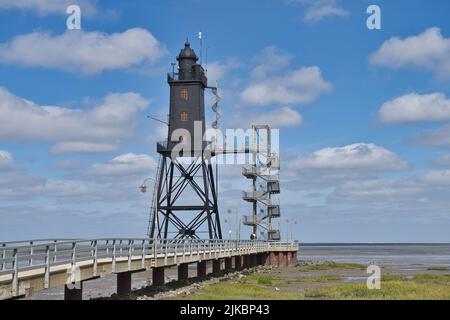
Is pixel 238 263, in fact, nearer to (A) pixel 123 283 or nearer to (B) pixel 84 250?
(A) pixel 123 283

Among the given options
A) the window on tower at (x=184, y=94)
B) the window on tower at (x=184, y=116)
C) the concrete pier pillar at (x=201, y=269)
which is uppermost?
the window on tower at (x=184, y=94)

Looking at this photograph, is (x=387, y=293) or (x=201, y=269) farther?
(x=201, y=269)

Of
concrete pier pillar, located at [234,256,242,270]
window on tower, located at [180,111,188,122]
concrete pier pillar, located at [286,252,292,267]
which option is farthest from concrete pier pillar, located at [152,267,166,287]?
concrete pier pillar, located at [286,252,292,267]

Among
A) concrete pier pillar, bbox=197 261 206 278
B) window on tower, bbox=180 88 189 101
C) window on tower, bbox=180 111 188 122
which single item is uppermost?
window on tower, bbox=180 88 189 101

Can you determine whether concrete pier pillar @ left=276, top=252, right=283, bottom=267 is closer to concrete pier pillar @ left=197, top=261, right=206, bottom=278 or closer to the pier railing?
the pier railing

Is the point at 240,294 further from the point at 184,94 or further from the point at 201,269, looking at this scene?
the point at 184,94

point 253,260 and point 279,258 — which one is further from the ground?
point 279,258

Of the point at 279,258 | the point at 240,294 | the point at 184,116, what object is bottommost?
the point at 240,294

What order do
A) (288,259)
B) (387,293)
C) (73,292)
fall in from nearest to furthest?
1. (73,292)
2. (387,293)
3. (288,259)

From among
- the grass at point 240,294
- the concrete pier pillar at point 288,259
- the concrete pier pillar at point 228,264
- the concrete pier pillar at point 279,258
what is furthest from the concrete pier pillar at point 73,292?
the concrete pier pillar at point 288,259

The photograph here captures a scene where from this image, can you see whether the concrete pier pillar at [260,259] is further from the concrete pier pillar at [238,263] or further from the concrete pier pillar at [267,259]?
the concrete pier pillar at [238,263]

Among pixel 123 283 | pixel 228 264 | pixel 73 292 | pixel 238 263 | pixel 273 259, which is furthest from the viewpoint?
pixel 273 259

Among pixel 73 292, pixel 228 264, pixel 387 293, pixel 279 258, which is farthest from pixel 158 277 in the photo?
pixel 279 258
